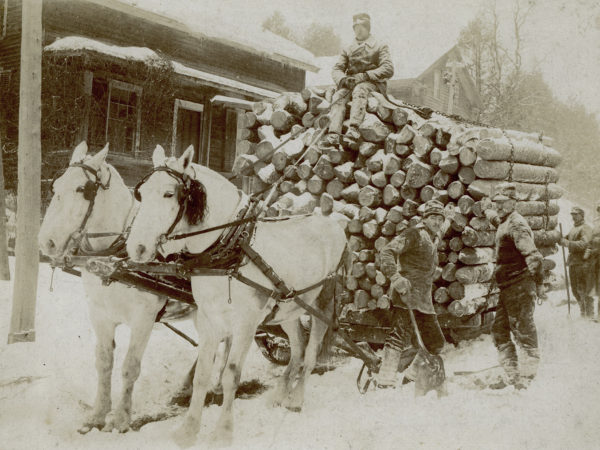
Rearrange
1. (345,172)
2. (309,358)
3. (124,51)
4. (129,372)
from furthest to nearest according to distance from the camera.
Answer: (124,51) → (345,172) → (309,358) → (129,372)

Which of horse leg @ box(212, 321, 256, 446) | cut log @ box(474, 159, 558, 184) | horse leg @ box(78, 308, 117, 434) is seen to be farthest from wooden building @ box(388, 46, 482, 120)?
horse leg @ box(78, 308, 117, 434)

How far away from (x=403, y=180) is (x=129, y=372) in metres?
3.14

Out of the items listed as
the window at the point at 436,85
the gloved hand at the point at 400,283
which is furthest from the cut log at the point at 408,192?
the window at the point at 436,85

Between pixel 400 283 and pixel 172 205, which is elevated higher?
pixel 172 205

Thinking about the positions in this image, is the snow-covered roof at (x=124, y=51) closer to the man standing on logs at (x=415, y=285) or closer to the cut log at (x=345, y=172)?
the cut log at (x=345, y=172)

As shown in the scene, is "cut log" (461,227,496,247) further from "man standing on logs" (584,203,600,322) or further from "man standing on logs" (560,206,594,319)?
"man standing on logs" (584,203,600,322)

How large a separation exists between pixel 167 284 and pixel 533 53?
3503 mm

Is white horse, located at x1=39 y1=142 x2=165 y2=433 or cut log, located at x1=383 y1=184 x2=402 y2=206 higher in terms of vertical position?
cut log, located at x1=383 y1=184 x2=402 y2=206

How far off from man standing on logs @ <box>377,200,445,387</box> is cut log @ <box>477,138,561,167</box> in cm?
79

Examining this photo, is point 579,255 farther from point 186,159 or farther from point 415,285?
point 186,159

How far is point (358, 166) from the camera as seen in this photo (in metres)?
5.81

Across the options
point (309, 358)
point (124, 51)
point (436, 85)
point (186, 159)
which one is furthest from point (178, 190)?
point (436, 85)

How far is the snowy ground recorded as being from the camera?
3309 millimetres

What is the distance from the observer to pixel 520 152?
5.38m
